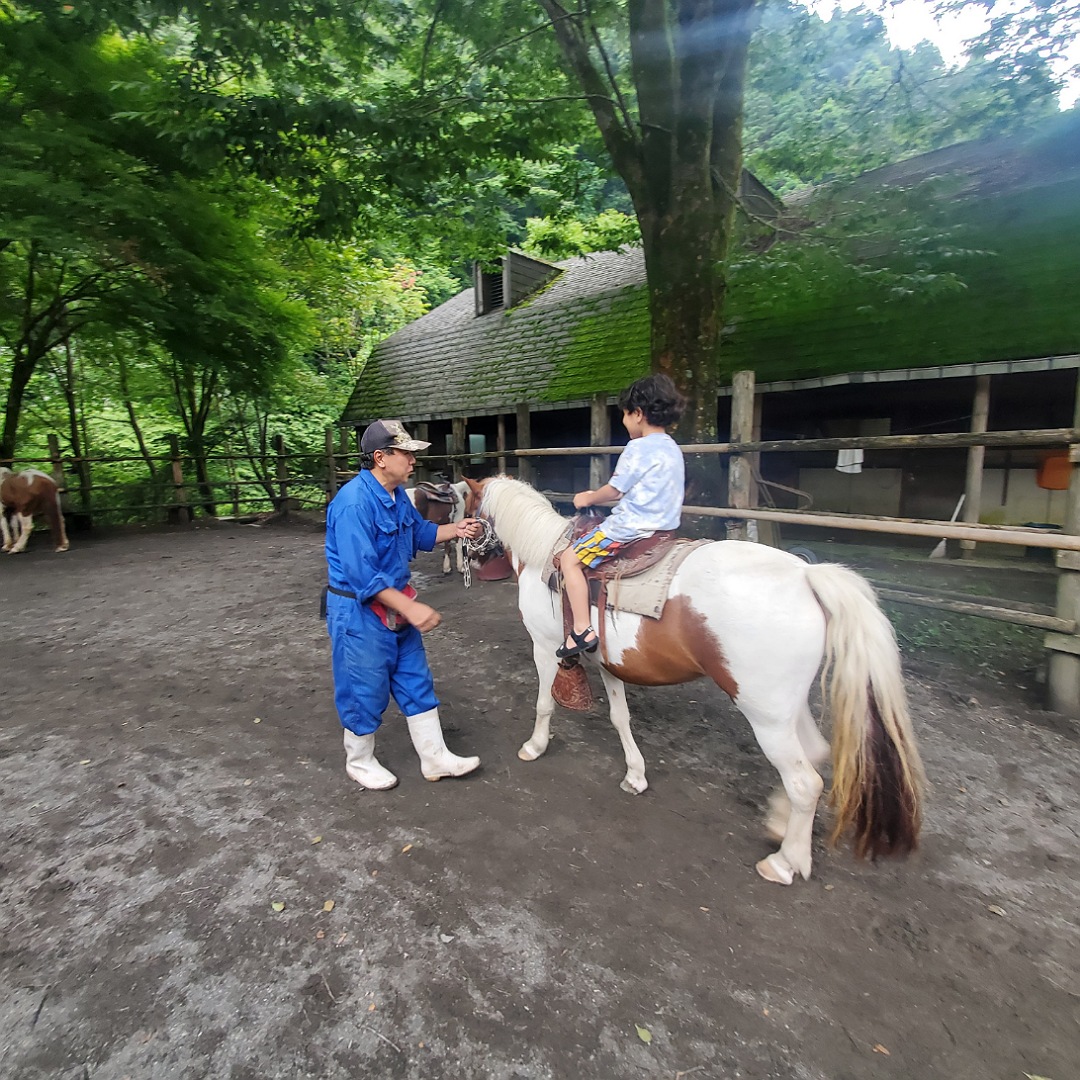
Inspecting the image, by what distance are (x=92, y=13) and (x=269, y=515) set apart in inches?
400

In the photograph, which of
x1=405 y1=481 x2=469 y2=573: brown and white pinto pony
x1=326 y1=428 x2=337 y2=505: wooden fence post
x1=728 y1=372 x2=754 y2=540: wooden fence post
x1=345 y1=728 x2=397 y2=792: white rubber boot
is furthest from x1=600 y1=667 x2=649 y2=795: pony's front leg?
x1=326 y1=428 x2=337 y2=505: wooden fence post

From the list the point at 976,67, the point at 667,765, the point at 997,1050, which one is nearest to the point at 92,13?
the point at 667,765

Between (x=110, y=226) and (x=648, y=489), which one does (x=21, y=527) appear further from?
(x=648, y=489)

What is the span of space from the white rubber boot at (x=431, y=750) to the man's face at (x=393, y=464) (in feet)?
3.99

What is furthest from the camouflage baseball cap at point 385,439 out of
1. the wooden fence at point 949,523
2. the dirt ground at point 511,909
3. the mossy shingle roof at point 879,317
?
the mossy shingle roof at point 879,317

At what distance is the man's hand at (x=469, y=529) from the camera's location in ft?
10.8

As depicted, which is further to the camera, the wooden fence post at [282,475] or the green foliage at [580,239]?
the wooden fence post at [282,475]

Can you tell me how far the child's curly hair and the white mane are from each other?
725 millimetres

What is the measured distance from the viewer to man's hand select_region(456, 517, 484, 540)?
3293mm

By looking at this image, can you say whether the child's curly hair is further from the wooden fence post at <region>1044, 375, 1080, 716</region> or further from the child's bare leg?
the wooden fence post at <region>1044, 375, 1080, 716</region>

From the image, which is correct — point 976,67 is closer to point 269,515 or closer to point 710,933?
point 710,933

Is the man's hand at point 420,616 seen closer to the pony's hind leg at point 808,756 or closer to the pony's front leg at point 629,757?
the pony's front leg at point 629,757

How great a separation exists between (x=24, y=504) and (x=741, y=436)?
1141 centimetres

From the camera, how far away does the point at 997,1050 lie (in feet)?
5.53
